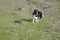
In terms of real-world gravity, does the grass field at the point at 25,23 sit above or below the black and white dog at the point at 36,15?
below

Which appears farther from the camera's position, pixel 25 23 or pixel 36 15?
pixel 25 23

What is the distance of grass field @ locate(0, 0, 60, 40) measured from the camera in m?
28.3

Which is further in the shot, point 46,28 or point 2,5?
point 2,5

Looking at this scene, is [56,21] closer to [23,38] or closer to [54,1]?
[23,38]

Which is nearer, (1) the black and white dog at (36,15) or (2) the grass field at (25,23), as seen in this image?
(2) the grass field at (25,23)

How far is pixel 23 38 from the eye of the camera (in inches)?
1068

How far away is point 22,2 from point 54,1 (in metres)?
7.07

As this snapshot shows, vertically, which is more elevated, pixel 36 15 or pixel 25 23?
pixel 36 15

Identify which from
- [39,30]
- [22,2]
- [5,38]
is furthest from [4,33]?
[22,2]

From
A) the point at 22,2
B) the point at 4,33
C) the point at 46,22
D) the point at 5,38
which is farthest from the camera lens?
the point at 22,2

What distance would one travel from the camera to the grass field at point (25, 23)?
1113 inches

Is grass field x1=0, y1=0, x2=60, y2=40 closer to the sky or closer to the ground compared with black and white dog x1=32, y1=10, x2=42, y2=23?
closer to the ground

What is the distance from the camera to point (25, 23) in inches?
1325

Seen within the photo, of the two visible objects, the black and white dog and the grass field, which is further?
the black and white dog
